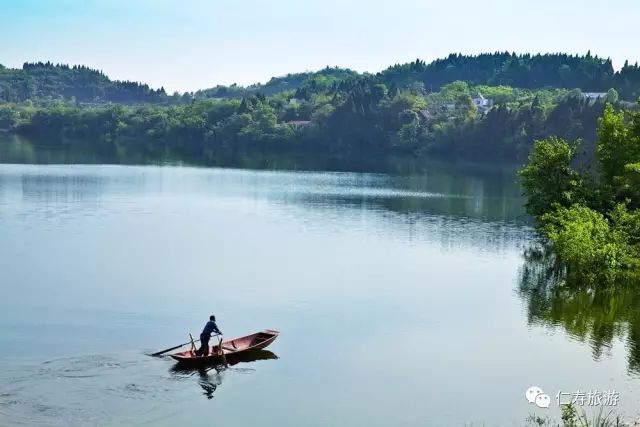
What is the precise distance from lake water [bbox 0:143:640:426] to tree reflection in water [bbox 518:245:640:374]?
133 millimetres

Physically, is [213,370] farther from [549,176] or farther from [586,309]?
[549,176]

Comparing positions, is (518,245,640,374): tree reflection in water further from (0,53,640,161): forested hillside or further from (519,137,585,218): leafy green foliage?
(0,53,640,161): forested hillside

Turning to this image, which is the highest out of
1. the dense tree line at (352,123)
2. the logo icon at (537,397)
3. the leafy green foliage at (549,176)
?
the dense tree line at (352,123)

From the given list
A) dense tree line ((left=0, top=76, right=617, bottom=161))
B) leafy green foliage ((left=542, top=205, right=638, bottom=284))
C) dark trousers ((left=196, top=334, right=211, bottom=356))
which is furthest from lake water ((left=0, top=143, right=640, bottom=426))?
dense tree line ((left=0, top=76, right=617, bottom=161))

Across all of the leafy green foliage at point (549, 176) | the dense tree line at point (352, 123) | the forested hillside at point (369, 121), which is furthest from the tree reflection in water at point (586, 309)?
the dense tree line at point (352, 123)

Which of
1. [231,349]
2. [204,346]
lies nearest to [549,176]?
[231,349]

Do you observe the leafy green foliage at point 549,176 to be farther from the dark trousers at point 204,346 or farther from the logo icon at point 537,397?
the dark trousers at point 204,346

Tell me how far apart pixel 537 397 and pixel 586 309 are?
10.4 meters

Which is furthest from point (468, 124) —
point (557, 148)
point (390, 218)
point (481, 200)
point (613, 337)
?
point (613, 337)

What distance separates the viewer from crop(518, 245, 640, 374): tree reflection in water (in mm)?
30547

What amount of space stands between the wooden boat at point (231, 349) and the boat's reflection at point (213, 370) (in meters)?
0.11

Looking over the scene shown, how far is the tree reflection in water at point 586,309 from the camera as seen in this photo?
30547 millimetres

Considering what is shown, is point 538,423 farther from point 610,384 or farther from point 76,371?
point 76,371

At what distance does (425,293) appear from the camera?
3778cm
